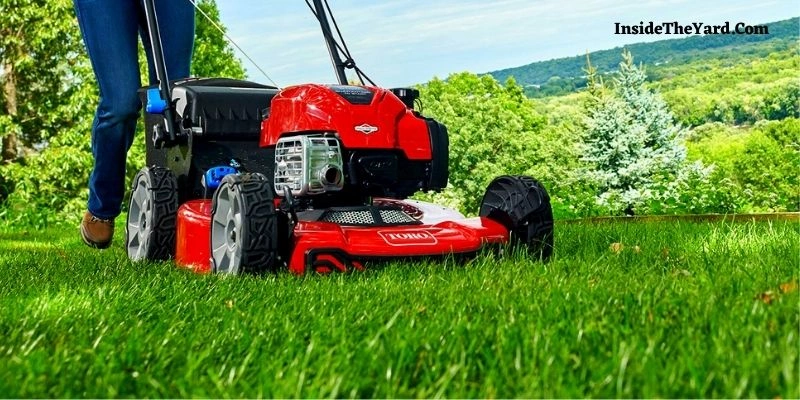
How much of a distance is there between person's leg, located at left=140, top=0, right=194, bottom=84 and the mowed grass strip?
6.08 feet

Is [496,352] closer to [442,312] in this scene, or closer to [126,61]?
[442,312]

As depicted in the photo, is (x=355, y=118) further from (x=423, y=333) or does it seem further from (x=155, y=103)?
(x=423, y=333)

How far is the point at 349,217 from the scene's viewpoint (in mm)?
3615

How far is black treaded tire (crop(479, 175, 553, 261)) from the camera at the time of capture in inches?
146

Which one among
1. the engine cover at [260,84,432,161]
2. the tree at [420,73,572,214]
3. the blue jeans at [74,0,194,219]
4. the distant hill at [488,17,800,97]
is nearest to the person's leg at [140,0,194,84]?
the blue jeans at [74,0,194,219]

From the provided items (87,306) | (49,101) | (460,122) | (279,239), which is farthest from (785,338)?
(460,122)

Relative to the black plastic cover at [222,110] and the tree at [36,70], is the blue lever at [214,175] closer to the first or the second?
the black plastic cover at [222,110]

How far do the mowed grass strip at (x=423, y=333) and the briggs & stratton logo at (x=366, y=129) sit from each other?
24.0 inches

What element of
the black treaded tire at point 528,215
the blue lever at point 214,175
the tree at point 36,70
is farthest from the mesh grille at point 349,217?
the tree at point 36,70

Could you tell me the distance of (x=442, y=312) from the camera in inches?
91.7

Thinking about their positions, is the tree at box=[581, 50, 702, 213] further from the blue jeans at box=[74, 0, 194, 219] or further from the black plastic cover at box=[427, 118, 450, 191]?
the black plastic cover at box=[427, 118, 450, 191]

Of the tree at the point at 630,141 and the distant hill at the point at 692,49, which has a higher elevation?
the distant hill at the point at 692,49

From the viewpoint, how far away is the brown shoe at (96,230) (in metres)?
5.15

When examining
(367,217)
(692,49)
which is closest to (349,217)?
(367,217)
